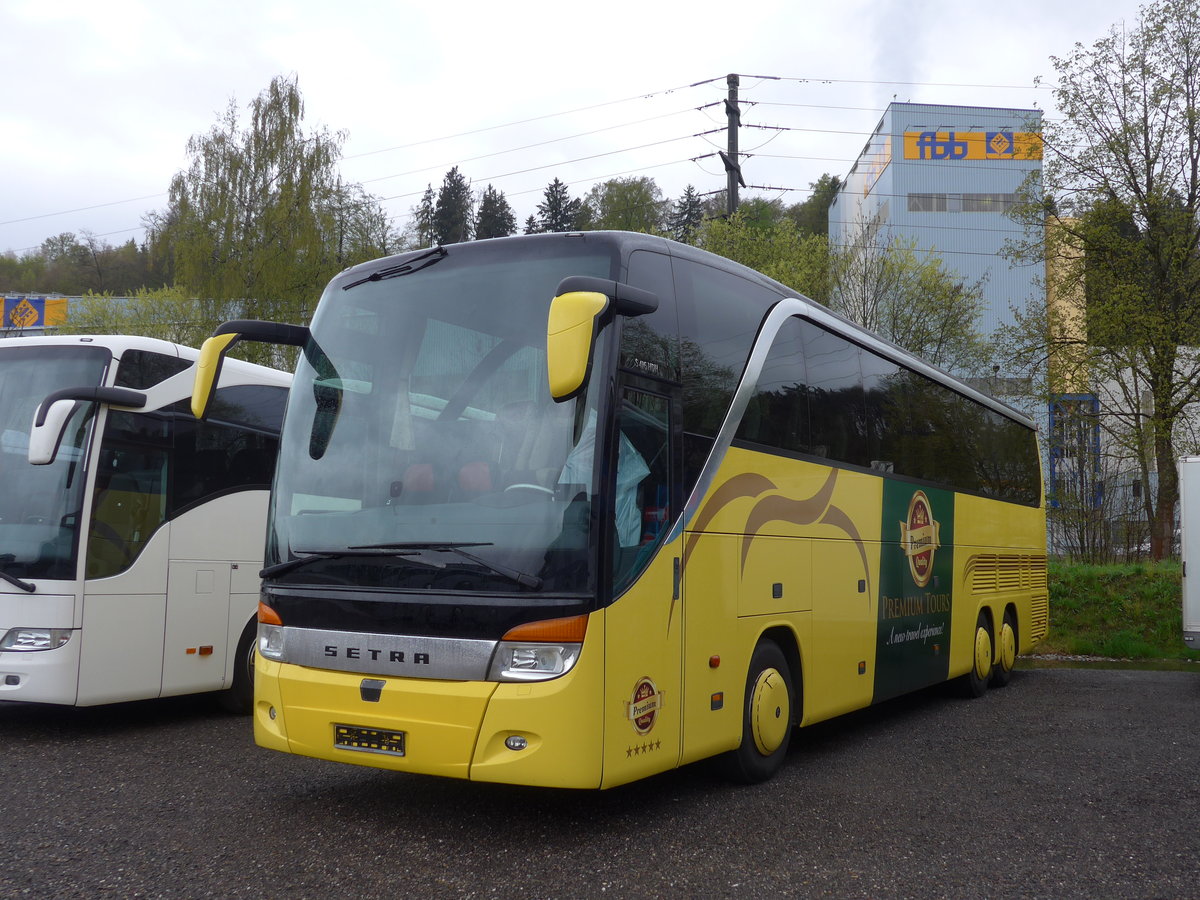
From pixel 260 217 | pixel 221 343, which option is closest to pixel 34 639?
pixel 221 343

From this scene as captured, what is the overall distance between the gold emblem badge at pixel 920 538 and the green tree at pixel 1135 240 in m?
17.6

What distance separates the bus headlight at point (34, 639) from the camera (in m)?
8.27

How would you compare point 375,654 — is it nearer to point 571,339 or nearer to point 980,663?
point 571,339

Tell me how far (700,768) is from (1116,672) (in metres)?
10.5

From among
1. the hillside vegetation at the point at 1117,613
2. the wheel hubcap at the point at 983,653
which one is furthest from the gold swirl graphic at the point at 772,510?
the hillside vegetation at the point at 1117,613

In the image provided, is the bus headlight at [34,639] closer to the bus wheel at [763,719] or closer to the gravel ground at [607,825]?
the gravel ground at [607,825]

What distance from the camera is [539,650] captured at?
17.6 feet

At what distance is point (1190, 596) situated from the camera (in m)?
13.5

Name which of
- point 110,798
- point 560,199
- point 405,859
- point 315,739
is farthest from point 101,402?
point 560,199

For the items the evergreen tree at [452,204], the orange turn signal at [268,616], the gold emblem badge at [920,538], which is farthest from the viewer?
the evergreen tree at [452,204]

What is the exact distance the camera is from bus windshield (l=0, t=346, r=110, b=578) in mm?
8398

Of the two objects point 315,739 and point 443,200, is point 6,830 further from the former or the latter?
point 443,200

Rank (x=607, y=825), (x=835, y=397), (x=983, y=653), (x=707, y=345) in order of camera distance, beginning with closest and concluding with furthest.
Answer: (x=607, y=825), (x=707, y=345), (x=835, y=397), (x=983, y=653)

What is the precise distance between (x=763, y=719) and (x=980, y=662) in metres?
6.29
